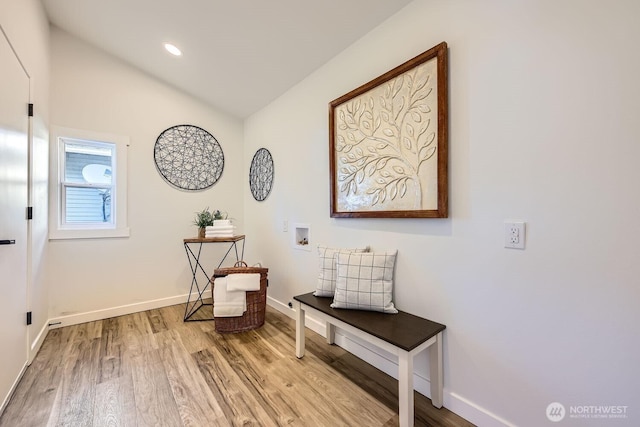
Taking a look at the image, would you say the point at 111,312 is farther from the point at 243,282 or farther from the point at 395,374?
the point at 395,374

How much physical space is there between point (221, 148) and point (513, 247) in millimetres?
3405

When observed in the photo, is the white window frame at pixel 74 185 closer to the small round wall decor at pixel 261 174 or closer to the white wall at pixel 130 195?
the white wall at pixel 130 195

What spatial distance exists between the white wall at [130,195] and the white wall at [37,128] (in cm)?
20

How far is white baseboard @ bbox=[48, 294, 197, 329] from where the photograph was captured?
2.62 m

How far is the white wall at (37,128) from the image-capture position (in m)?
1.79

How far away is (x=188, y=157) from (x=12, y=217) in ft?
6.11

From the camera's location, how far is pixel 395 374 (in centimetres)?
178

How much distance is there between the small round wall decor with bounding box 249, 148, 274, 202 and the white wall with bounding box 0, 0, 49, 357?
196cm

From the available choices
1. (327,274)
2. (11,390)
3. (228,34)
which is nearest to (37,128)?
(228,34)

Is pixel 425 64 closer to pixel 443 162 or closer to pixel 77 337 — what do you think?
pixel 443 162

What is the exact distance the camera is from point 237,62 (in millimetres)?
2553

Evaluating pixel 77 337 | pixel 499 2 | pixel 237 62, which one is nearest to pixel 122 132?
pixel 237 62

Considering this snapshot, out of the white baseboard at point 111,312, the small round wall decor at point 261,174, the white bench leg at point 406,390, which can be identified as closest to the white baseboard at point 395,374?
the white bench leg at point 406,390

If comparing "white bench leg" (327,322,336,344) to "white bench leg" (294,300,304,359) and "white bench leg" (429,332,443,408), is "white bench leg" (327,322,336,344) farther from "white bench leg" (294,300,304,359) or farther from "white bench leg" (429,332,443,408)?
"white bench leg" (429,332,443,408)
